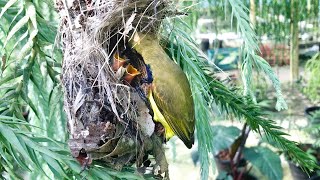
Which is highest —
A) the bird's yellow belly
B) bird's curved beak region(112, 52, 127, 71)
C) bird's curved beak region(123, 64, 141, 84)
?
bird's curved beak region(112, 52, 127, 71)

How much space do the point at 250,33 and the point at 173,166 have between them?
2100 millimetres

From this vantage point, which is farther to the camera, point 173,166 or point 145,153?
point 173,166

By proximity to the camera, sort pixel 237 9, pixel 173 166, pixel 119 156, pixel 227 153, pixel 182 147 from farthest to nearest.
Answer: pixel 182 147, pixel 173 166, pixel 227 153, pixel 237 9, pixel 119 156

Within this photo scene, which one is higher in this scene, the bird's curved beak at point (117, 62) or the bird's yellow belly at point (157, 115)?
the bird's curved beak at point (117, 62)

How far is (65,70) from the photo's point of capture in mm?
649

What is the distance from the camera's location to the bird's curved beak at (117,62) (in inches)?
24.6

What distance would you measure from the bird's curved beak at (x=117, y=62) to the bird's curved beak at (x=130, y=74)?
0.01 m

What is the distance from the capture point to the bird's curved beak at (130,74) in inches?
24.5

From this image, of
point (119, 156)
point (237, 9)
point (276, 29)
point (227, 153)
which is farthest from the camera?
point (227, 153)

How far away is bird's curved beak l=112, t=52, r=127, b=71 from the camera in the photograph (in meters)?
0.62

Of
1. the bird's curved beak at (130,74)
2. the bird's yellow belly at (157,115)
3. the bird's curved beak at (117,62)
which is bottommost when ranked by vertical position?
the bird's yellow belly at (157,115)

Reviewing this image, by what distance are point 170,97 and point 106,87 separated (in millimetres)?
79

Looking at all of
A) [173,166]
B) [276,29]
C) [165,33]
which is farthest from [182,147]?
[165,33]

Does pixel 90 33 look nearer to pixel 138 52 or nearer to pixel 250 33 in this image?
pixel 138 52
